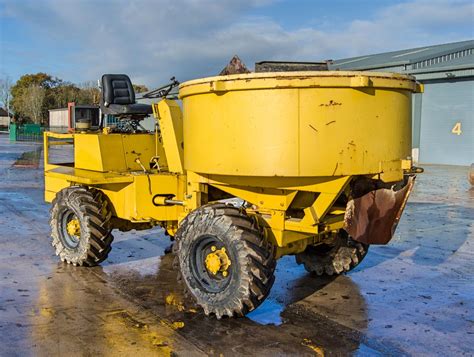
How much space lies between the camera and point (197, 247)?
15.9 feet

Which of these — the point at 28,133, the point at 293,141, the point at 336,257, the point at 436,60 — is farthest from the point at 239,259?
the point at 28,133

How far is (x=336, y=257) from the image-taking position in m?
6.02

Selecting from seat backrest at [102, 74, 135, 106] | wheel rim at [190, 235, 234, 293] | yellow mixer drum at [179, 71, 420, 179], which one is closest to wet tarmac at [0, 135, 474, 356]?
wheel rim at [190, 235, 234, 293]

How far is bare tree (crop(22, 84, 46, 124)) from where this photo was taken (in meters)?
64.0

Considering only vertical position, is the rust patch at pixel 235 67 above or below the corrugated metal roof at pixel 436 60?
below

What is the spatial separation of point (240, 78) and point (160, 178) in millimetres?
1844

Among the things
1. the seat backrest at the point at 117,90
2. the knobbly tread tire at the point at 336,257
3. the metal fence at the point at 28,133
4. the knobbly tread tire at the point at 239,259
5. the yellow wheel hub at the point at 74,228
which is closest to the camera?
the knobbly tread tire at the point at 239,259

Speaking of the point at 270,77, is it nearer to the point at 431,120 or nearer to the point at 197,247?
the point at 197,247

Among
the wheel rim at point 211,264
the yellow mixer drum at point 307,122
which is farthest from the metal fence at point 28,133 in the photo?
the yellow mixer drum at point 307,122

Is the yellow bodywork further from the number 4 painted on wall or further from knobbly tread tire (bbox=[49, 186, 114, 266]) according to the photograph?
the number 4 painted on wall

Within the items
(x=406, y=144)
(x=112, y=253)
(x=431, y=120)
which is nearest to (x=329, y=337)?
(x=406, y=144)

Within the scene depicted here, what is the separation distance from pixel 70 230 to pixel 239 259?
270cm

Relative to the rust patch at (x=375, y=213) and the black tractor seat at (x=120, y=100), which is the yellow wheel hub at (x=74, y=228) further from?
the rust patch at (x=375, y=213)

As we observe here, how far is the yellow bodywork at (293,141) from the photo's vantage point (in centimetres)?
414
